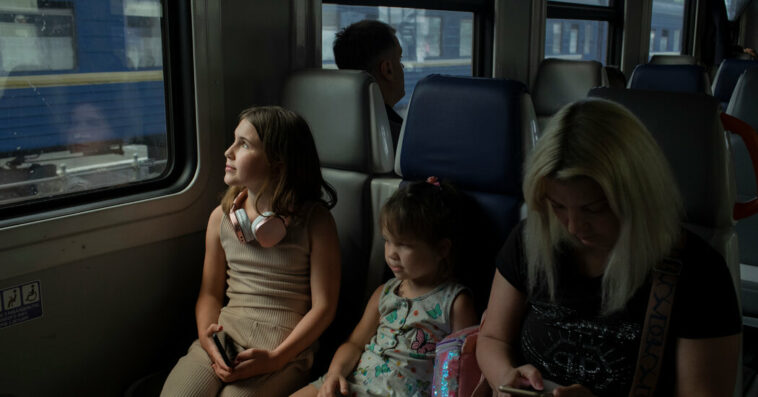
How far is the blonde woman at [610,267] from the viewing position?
4.33ft

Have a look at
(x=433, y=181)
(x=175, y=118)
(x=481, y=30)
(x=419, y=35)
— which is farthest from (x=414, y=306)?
(x=481, y=30)

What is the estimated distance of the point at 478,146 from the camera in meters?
1.96

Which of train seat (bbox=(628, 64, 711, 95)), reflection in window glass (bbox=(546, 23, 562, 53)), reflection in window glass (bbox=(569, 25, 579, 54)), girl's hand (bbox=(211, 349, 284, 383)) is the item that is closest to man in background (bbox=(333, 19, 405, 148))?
girl's hand (bbox=(211, 349, 284, 383))

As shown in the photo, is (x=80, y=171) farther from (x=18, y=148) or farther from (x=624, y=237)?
(x=624, y=237)

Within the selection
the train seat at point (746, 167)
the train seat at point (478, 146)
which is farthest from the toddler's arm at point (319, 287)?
the train seat at point (746, 167)

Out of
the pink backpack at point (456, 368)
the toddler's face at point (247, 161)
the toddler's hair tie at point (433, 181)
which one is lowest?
the pink backpack at point (456, 368)

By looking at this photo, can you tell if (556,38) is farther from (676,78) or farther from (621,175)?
(621,175)

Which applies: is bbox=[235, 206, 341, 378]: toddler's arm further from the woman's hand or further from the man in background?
the man in background

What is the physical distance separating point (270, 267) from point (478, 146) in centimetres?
73

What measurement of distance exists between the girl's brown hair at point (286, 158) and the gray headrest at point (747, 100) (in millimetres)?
2005

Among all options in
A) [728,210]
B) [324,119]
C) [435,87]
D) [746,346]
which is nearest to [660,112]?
[728,210]

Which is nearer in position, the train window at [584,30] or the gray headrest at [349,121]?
the gray headrest at [349,121]

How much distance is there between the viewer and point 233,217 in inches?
81.4

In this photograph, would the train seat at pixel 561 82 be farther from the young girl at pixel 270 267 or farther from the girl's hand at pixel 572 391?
the girl's hand at pixel 572 391
